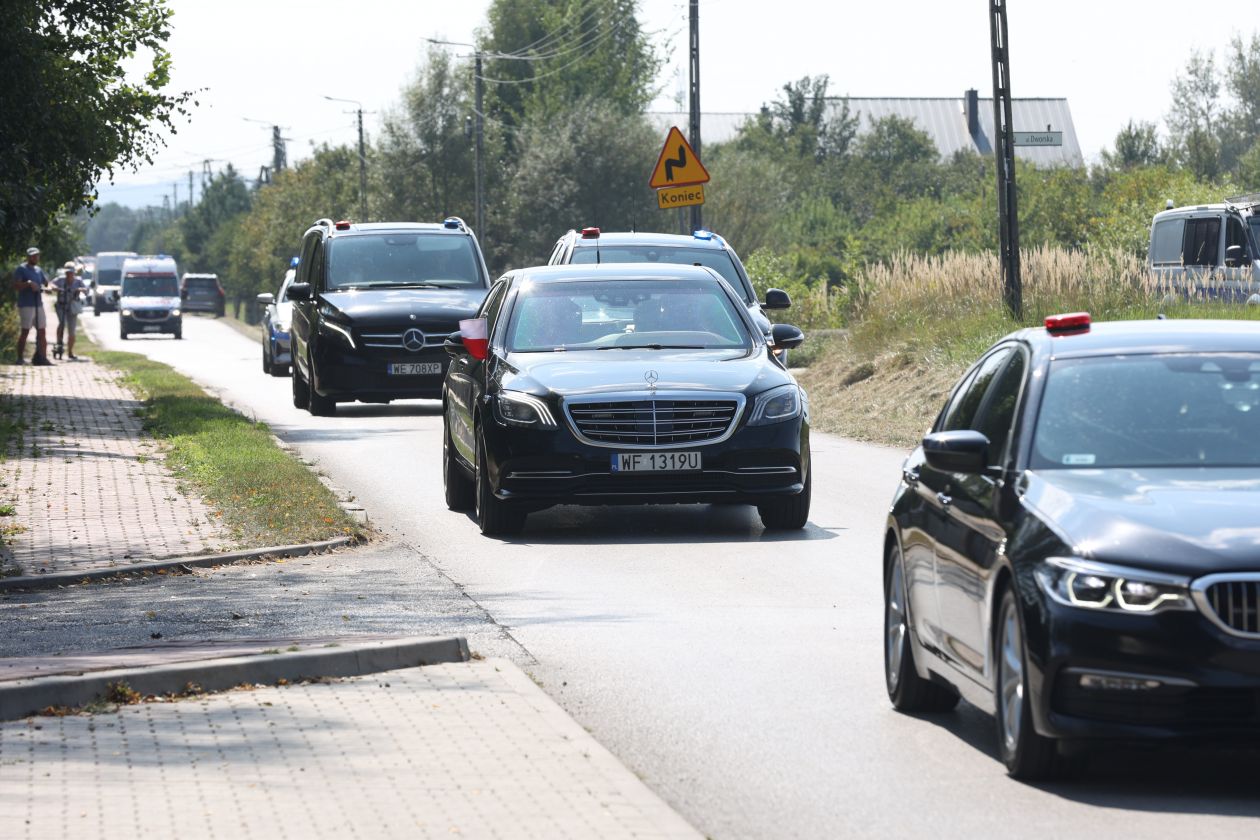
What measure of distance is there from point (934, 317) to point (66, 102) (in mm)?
10930

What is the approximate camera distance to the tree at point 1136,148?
95.6 m

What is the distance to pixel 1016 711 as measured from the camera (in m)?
6.63

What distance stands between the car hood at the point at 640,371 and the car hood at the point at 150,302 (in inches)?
2290

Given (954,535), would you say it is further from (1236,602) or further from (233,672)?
(233,672)

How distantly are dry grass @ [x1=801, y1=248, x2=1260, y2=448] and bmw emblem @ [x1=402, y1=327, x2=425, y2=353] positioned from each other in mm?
4506

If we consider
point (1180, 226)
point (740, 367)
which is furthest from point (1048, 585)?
point (1180, 226)

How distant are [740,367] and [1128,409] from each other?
6.98 meters

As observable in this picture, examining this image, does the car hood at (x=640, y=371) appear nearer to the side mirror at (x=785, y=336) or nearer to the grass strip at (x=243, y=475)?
the side mirror at (x=785, y=336)

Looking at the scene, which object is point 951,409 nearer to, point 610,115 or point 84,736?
point 84,736

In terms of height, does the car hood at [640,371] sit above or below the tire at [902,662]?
above

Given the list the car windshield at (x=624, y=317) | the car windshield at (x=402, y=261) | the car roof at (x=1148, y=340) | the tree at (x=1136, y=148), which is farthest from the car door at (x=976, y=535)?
the tree at (x=1136, y=148)

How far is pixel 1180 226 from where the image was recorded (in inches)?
1344

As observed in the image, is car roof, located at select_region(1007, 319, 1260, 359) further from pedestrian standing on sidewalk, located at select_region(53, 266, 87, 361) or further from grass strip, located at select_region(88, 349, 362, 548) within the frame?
pedestrian standing on sidewalk, located at select_region(53, 266, 87, 361)

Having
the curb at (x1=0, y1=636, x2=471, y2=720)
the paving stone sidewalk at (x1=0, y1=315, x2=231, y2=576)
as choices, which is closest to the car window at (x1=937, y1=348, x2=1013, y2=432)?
the curb at (x1=0, y1=636, x2=471, y2=720)
